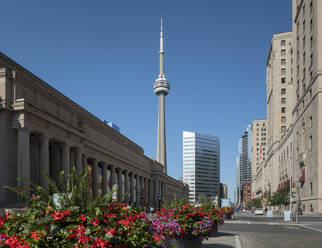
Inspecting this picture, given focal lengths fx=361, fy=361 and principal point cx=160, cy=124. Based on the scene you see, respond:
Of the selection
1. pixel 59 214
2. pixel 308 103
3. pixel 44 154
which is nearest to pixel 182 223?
pixel 59 214

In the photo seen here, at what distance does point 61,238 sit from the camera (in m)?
4.67

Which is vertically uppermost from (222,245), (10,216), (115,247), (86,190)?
(86,190)

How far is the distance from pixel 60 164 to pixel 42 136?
28.2 ft

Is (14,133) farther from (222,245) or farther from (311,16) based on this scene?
(311,16)

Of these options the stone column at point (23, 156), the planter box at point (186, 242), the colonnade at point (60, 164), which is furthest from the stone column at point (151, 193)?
the planter box at point (186, 242)

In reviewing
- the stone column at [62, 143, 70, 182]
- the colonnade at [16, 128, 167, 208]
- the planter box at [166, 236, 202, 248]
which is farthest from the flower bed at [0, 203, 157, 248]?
the stone column at [62, 143, 70, 182]

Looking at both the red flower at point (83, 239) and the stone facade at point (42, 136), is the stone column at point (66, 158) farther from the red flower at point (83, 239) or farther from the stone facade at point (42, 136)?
the red flower at point (83, 239)

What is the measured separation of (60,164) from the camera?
156ft

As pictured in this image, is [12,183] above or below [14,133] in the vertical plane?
below

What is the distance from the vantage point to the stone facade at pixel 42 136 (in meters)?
35.2

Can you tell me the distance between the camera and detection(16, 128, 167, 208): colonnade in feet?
116

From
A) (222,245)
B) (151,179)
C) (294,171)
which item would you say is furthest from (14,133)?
(151,179)

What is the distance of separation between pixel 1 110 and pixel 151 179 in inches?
2841

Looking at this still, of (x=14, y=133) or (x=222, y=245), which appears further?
(x=14, y=133)
